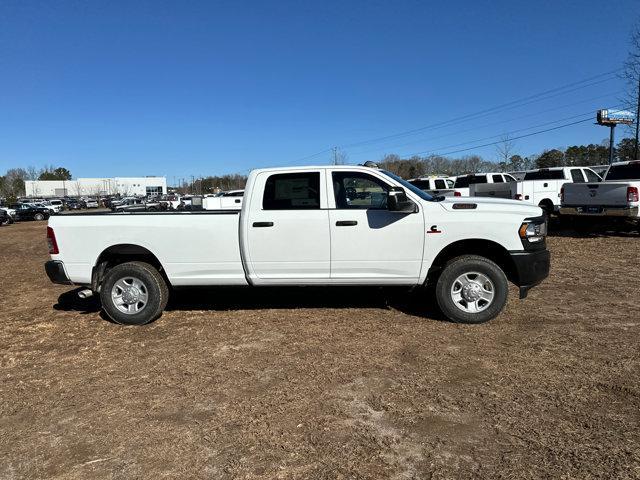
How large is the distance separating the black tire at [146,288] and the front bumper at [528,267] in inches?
168

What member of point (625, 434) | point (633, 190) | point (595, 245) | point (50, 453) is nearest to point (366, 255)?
point (625, 434)

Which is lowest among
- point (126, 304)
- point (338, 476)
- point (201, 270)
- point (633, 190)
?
point (338, 476)

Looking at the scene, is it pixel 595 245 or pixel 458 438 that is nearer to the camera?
pixel 458 438

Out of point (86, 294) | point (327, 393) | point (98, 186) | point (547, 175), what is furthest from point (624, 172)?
point (98, 186)

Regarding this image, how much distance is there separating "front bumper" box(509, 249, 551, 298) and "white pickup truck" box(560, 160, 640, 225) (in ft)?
27.7

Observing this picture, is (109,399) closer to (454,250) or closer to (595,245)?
(454,250)

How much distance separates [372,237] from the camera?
5773 mm

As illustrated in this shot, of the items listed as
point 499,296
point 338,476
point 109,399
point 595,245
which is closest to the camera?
point 338,476

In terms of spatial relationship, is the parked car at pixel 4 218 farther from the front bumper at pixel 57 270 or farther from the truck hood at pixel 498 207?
the truck hood at pixel 498 207

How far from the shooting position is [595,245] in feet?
39.2

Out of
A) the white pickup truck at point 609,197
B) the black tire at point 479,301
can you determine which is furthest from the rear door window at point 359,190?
the white pickup truck at point 609,197

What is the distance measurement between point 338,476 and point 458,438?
90 centimetres

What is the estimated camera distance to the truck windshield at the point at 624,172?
46.6ft

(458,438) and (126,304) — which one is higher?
(126,304)
